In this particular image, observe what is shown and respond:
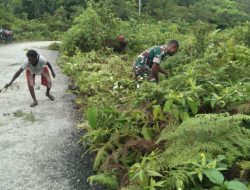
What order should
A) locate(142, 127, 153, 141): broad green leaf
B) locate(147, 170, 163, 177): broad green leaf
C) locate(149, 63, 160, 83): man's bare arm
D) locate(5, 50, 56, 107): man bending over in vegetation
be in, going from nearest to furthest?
locate(147, 170, 163, 177): broad green leaf
locate(142, 127, 153, 141): broad green leaf
locate(149, 63, 160, 83): man's bare arm
locate(5, 50, 56, 107): man bending over in vegetation

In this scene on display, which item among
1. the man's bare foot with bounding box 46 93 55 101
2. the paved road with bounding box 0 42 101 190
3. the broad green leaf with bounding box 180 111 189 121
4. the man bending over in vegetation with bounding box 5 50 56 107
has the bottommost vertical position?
the man's bare foot with bounding box 46 93 55 101

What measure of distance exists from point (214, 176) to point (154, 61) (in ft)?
14.1

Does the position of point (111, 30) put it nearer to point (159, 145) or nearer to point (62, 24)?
point (159, 145)


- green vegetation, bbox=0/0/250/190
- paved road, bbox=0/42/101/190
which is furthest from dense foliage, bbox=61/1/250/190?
paved road, bbox=0/42/101/190

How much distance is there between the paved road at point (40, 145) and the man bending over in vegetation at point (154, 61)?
1.71m

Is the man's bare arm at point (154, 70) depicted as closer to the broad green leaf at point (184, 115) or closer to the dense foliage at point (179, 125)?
the dense foliage at point (179, 125)

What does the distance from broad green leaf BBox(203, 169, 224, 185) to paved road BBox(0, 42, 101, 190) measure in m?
1.77

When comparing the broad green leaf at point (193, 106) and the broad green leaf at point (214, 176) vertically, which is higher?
the broad green leaf at point (193, 106)

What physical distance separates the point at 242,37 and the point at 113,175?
6.75 m

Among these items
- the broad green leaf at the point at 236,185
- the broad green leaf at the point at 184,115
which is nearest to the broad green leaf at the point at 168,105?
the broad green leaf at the point at 184,115

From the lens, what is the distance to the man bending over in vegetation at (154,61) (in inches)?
319

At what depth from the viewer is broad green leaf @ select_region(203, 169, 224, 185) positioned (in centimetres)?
399

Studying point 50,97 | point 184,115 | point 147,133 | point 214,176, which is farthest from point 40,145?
point 214,176

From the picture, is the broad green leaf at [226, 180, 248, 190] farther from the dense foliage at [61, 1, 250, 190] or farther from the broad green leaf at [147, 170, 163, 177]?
the broad green leaf at [147, 170, 163, 177]
